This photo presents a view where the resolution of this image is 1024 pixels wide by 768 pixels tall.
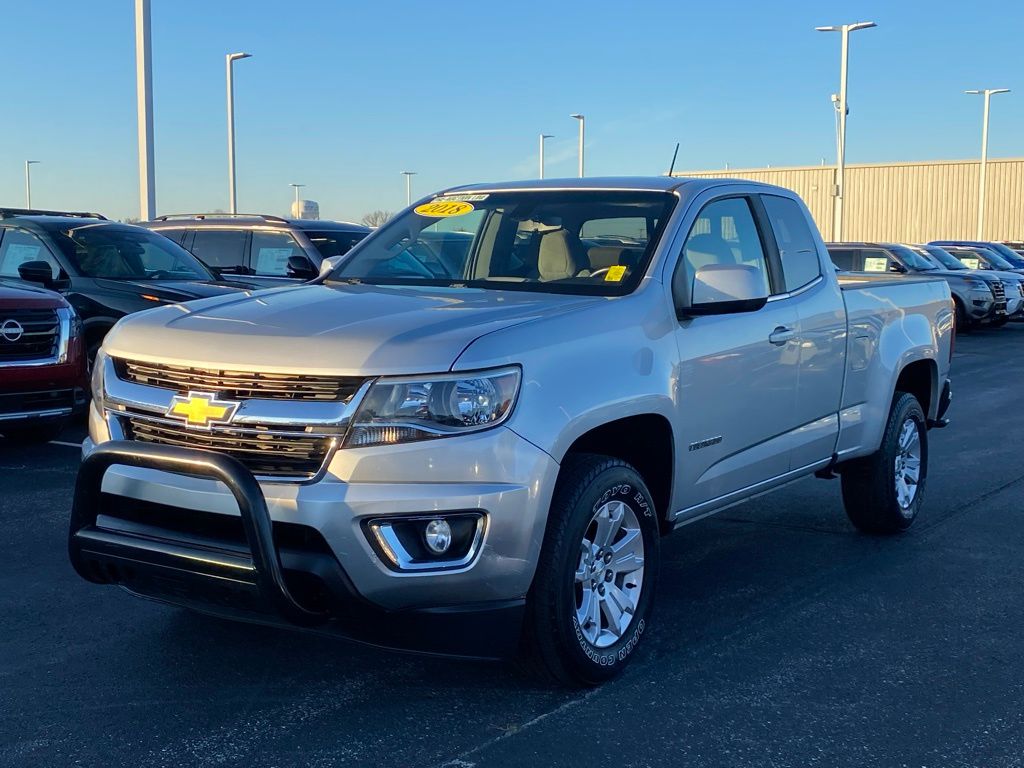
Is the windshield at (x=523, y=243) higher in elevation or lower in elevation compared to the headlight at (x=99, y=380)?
Result: higher

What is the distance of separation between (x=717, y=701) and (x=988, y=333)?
21.6m

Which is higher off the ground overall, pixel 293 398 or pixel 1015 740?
pixel 293 398

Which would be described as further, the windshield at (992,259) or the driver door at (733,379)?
the windshield at (992,259)

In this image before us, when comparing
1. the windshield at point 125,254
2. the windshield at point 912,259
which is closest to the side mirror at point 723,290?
the windshield at point 125,254

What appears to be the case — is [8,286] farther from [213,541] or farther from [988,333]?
[988,333]

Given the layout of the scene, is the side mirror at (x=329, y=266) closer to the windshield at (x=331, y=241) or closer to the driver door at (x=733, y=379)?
the driver door at (x=733, y=379)

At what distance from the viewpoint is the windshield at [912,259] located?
21.4 meters

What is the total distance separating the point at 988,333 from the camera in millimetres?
23406

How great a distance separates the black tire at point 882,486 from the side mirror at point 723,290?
206 centimetres

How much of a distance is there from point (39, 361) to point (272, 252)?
503 cm

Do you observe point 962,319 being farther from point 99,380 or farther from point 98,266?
point 99,380

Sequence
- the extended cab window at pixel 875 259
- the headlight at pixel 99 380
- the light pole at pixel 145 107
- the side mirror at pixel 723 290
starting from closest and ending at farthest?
the headlight at pixel 99 380
the side mirror at pixel 723 290
the light pole at pixel 145 107
the extended cab window at pixel 875 259

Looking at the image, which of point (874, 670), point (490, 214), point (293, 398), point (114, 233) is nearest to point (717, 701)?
point (874, 670)

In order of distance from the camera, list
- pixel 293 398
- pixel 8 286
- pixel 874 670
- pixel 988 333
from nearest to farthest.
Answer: pixel 293 398, pixel 874 670, pixel 8 286, pixel 988 333
